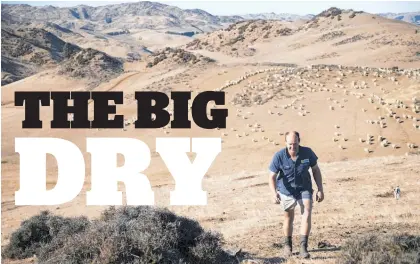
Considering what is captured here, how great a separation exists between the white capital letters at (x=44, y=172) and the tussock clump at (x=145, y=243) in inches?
442

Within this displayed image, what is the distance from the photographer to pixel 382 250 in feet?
21.0

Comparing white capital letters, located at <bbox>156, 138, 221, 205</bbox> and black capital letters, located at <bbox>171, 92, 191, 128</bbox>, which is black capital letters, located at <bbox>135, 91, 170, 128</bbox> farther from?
white capital letters, located at <bbox>156, 138, 221, 205</bbox>

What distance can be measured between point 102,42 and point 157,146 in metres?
104

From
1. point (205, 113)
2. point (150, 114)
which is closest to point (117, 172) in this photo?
point (205, 113)

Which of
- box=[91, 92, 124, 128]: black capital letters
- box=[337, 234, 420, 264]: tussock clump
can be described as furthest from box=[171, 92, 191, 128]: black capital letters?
box=[337, 234, 420, 264]: tussock clump

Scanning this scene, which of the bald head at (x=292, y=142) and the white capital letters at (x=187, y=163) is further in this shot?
the white capital letters at (x=187, y=163)

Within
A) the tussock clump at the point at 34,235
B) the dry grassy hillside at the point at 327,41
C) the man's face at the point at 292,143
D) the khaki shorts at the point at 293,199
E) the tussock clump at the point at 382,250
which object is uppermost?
the dry grassy hillside at the point at 327,41

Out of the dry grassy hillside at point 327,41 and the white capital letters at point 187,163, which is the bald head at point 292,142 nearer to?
the white capital letters at point 187,163

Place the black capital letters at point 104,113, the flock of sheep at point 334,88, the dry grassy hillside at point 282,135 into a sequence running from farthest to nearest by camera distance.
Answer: the black capital letters at point 104,113, the flock of sheep at point 334,88, the dry grassy hillside at point 282,135

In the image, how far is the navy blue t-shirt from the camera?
7.35m

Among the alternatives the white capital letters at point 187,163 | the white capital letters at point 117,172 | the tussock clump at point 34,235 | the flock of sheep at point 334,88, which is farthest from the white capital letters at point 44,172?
the tussock clump at point 34,235

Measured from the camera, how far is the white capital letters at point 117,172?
1695cm

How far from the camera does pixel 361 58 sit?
2127 inches

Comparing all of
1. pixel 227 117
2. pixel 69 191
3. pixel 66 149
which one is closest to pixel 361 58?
pixel 227 117
